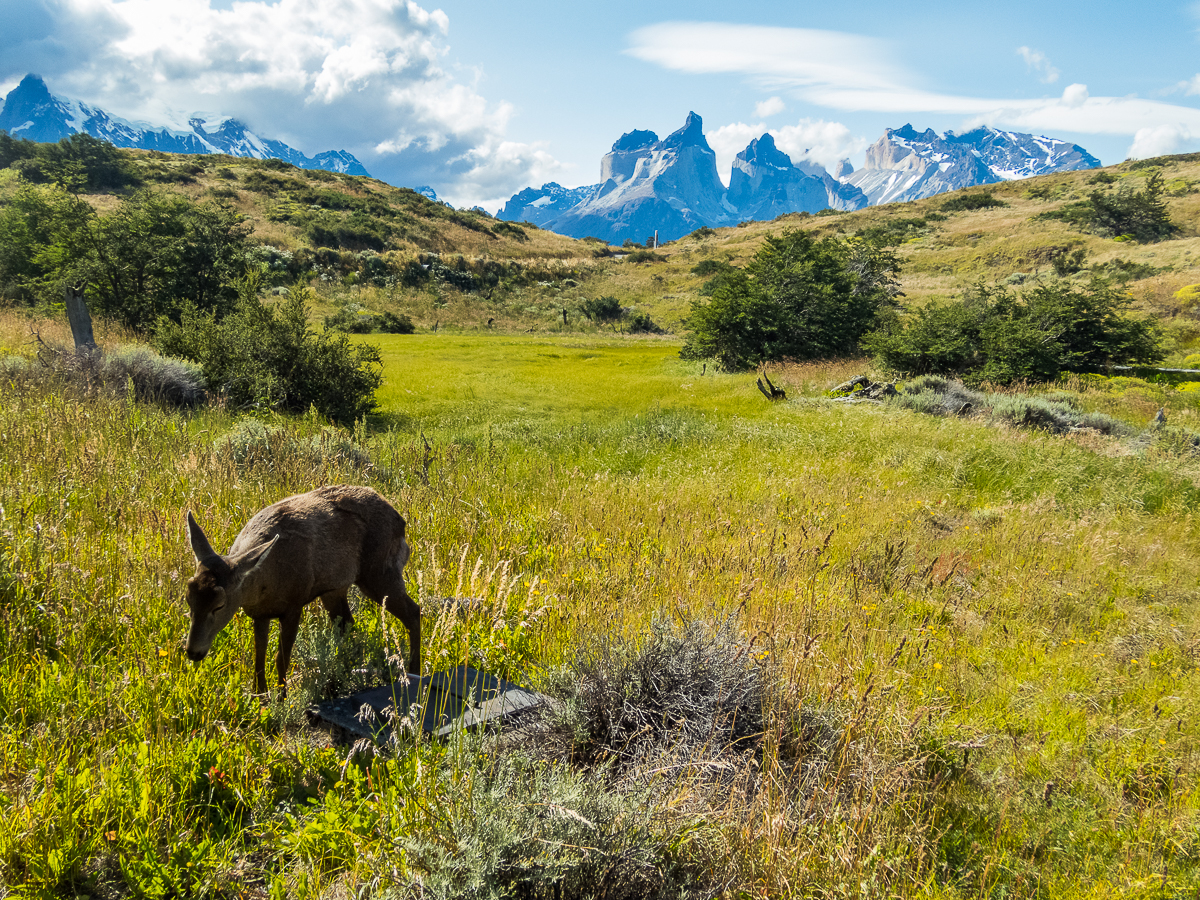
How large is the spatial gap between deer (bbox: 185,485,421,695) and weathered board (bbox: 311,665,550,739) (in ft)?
0.83

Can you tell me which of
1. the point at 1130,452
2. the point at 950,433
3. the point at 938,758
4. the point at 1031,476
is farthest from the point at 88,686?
the point at 1130,452

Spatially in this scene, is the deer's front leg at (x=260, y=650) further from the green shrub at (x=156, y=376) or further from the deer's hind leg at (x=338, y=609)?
the green shrub at (x=156, y=376)

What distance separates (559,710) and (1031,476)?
11.1 metres

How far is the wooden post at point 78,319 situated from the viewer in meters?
10.3

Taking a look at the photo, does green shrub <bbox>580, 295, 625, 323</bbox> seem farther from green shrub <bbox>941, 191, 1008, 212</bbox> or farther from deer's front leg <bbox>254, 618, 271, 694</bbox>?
green shrub <bbox>941, 191, 1008, 212</bbox>

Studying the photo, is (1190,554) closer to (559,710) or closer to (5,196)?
(559,710)

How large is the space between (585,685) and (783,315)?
24.4m

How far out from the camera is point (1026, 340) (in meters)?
18.6

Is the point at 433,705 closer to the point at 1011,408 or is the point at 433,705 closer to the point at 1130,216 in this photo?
the point at 1011,408

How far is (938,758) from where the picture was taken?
3.28 metres

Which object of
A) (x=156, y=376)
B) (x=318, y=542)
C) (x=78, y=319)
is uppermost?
(x=78, y=319)

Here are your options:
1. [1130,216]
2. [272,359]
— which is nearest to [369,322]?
[272,359]

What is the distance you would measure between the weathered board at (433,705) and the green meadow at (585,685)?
128 millimetres

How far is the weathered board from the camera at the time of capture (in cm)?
298
